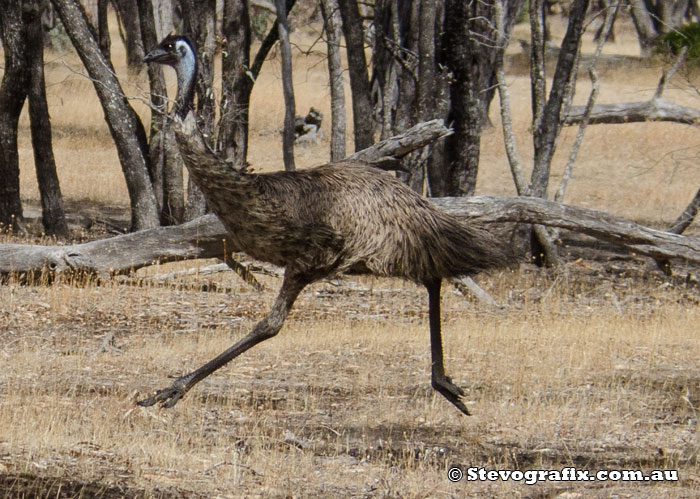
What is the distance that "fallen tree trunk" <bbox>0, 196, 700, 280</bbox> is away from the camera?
35.2 ft

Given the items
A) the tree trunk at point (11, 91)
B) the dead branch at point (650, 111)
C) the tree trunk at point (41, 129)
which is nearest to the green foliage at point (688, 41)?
the dead branch at point (650, 111)

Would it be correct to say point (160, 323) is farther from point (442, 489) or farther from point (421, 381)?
point (442, 489)

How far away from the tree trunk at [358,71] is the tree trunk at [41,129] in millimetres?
4223

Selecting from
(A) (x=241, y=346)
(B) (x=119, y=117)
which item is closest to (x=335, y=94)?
(B) (x=119, y=117)

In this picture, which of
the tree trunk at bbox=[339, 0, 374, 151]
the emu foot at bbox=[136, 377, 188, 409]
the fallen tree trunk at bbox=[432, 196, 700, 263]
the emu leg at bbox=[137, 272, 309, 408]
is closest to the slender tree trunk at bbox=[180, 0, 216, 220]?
the tree trunk at bbox=[339, 0, 374, 151]

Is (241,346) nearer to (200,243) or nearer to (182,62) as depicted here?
(182,62)

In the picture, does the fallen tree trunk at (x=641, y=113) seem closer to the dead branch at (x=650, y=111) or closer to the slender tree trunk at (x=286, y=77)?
the dead branch at (x=650, y=111)

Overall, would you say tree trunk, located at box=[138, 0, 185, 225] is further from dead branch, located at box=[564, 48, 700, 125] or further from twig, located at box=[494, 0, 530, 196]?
dead branch, located at box=[564, 48, 700, 125]

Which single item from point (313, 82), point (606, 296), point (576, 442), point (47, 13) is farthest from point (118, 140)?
point (47, 13)

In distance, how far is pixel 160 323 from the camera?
34.0ft

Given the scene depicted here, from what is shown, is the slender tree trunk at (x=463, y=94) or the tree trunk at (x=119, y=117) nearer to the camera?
the tree trunk at (x=119, y=117)

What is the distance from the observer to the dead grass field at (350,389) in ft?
18.8

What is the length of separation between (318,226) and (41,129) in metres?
9.10

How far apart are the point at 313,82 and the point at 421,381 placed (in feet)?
77.5
